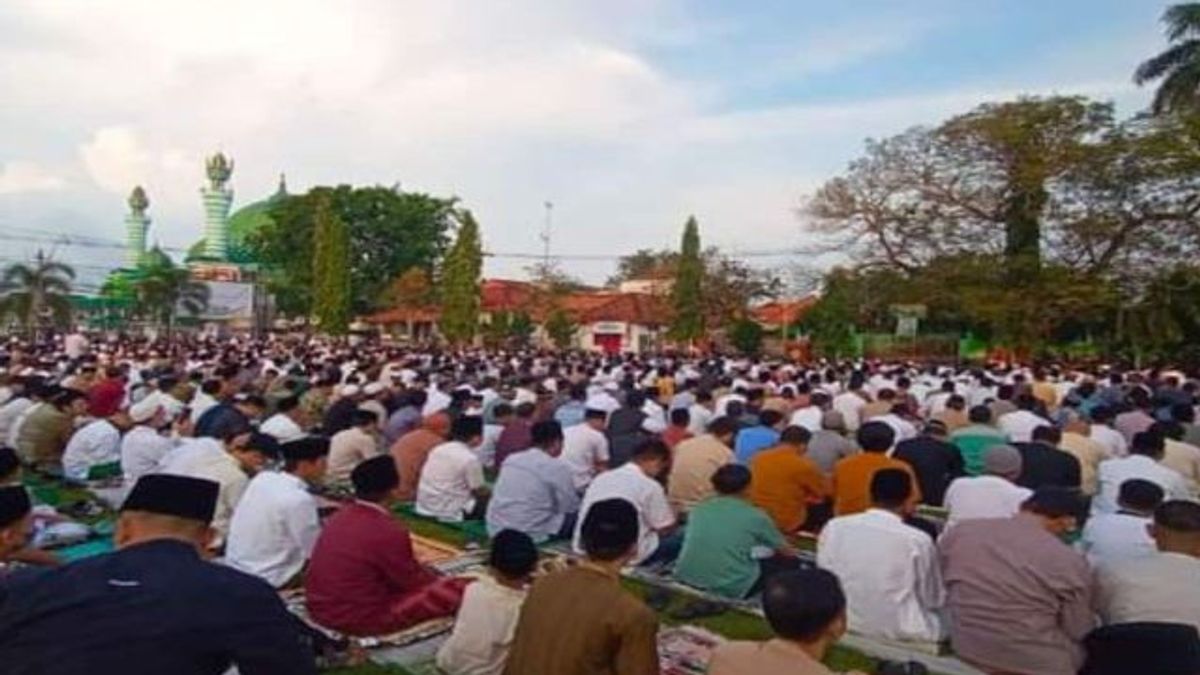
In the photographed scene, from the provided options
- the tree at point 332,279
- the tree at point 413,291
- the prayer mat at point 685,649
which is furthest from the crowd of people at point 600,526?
the tree at point 413,291

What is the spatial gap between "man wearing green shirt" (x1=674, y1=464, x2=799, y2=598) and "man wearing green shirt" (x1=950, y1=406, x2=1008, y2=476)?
13.6 feet

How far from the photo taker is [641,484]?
7.02 m

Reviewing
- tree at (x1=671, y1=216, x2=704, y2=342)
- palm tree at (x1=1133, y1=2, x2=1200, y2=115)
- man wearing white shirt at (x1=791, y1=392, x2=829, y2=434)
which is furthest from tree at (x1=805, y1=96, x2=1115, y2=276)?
man wearing white shirt at (x1=791, y1=392, x2=829, y2=434)

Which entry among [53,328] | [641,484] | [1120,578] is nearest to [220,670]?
[1120,578]

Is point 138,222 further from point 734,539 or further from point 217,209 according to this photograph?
point 734,539

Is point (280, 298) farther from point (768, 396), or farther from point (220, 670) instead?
point (220, 670)

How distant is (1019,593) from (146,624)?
3.83 metres

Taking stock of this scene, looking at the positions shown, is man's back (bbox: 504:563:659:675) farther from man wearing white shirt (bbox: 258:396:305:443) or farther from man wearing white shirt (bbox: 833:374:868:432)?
man wearing white shirt (bbox: 833:374:868:432)

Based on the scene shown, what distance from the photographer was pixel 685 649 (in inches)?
243

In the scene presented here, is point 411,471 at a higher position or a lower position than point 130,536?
lower

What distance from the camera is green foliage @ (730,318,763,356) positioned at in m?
40.1

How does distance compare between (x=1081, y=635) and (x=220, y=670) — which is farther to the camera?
(x=1081, y=635)

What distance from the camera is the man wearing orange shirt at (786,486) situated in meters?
7.95

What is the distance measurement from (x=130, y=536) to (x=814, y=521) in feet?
20.6
